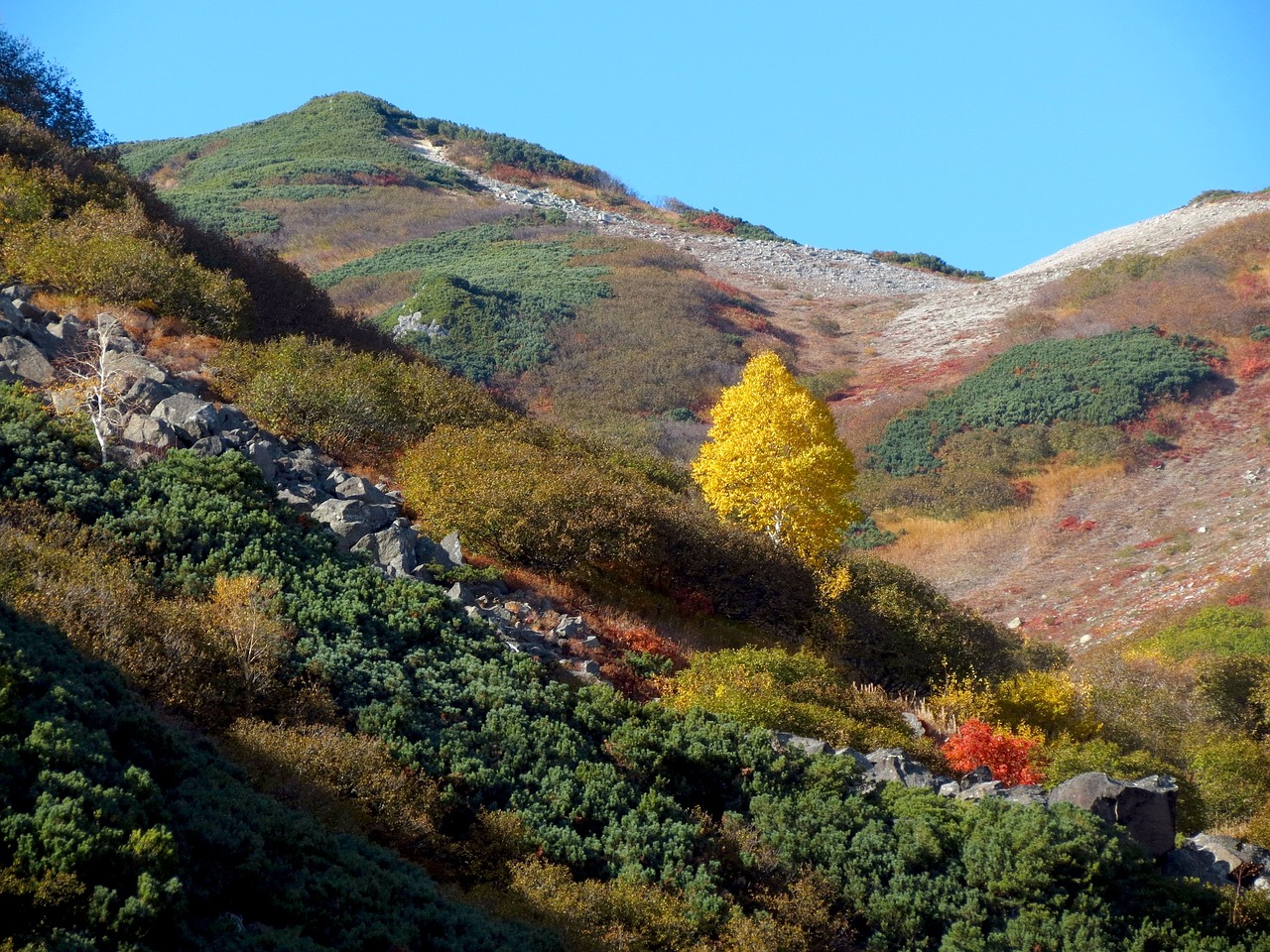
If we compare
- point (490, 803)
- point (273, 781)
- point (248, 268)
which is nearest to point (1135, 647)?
point (490, 803)

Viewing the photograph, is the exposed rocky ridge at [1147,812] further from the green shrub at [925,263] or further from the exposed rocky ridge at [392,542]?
the green shrub at [925,263]

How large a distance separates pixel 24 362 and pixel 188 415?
285 centimetres

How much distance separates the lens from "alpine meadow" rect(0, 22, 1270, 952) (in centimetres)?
816

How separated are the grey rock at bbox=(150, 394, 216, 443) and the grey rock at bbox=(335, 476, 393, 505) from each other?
2.13 metres

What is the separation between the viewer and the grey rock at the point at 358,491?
16889 mm

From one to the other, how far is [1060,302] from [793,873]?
48010 millimetres

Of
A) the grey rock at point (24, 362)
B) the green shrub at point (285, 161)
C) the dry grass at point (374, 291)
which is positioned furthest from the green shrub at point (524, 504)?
the green shrub at point (285, 161)

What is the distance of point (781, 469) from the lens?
21.9 m

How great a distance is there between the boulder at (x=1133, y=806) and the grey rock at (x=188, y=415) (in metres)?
12.4

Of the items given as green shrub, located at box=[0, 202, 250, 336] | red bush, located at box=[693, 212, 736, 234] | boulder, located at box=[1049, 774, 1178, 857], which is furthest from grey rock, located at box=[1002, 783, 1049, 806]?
red bush, located at box=[693, 212, 736, 234]

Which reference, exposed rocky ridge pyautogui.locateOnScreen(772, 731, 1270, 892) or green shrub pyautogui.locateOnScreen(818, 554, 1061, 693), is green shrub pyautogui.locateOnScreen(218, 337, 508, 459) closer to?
green shrub pyautogui.locateOnScreen(818, 554, 1061, 693)

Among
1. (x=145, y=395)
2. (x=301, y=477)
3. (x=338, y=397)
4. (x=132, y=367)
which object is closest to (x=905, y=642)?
(x=301, y=477)

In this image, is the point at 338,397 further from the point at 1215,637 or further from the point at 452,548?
the point at 1215,637

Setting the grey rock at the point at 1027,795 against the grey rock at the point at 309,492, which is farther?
the grey rock at the point at 309,492
